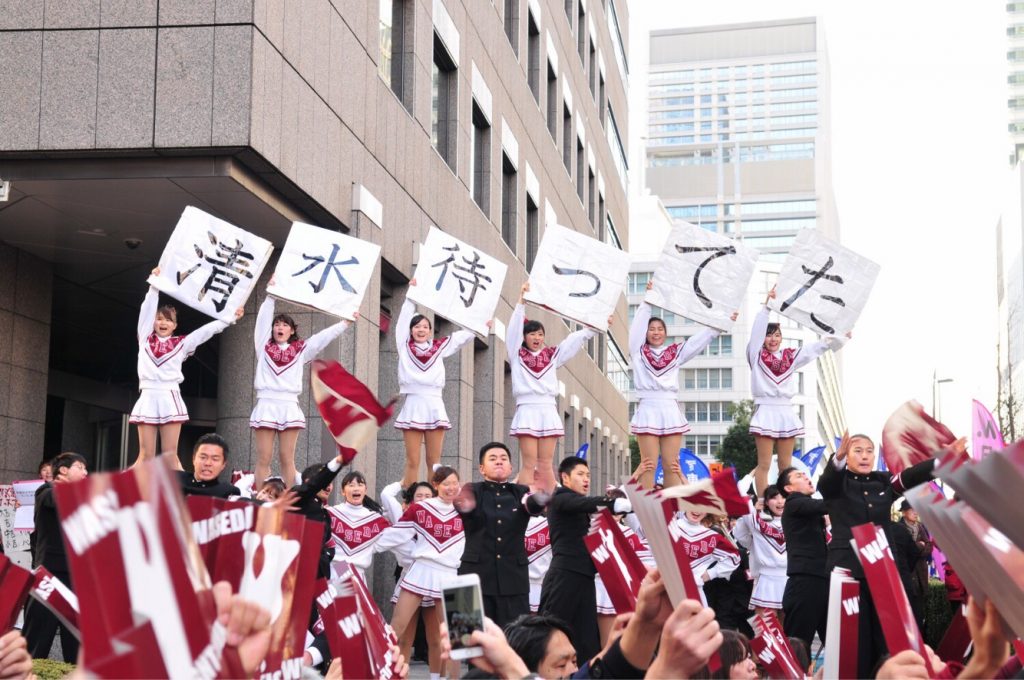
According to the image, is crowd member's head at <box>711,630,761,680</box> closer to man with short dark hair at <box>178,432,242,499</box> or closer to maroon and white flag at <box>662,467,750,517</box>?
maroon and white flag at <box>662,467,750,517</box>

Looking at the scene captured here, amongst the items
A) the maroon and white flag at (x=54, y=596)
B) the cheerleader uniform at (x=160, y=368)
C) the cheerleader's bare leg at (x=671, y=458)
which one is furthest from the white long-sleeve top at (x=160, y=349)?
the maroon and white flag at (x=54, y=596)

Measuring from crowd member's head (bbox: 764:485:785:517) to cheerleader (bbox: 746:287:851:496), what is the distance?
1927mm

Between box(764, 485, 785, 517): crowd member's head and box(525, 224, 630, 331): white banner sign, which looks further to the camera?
box(525, 224, 630, 331): white banner sign

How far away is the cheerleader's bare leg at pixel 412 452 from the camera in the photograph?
15.1 m

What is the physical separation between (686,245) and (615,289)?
2.99 feet

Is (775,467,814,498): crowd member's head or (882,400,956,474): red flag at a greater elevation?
(882,400,956,474): red flag

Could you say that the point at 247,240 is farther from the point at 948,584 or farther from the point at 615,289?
the point at 948,584

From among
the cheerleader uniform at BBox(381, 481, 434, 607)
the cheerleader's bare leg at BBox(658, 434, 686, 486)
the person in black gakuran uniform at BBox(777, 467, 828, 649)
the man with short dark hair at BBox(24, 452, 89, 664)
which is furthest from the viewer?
the cheerleader's bare leg at BBox(658, 434, 686, 486)

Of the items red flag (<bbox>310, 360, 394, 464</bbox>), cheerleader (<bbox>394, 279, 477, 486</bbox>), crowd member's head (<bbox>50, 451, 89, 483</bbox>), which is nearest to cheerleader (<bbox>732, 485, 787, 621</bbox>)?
cheerleader (<bbox>394, 279, 477, 486</bbox>)

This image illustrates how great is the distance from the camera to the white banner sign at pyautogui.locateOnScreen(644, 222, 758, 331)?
1377cm

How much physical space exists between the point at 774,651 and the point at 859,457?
2156mm

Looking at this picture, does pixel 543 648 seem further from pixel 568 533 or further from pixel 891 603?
pixel 568 533

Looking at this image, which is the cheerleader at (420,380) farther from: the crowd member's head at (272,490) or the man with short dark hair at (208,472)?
the man with short dark hair at (208,472)

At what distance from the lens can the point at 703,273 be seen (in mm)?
13867
